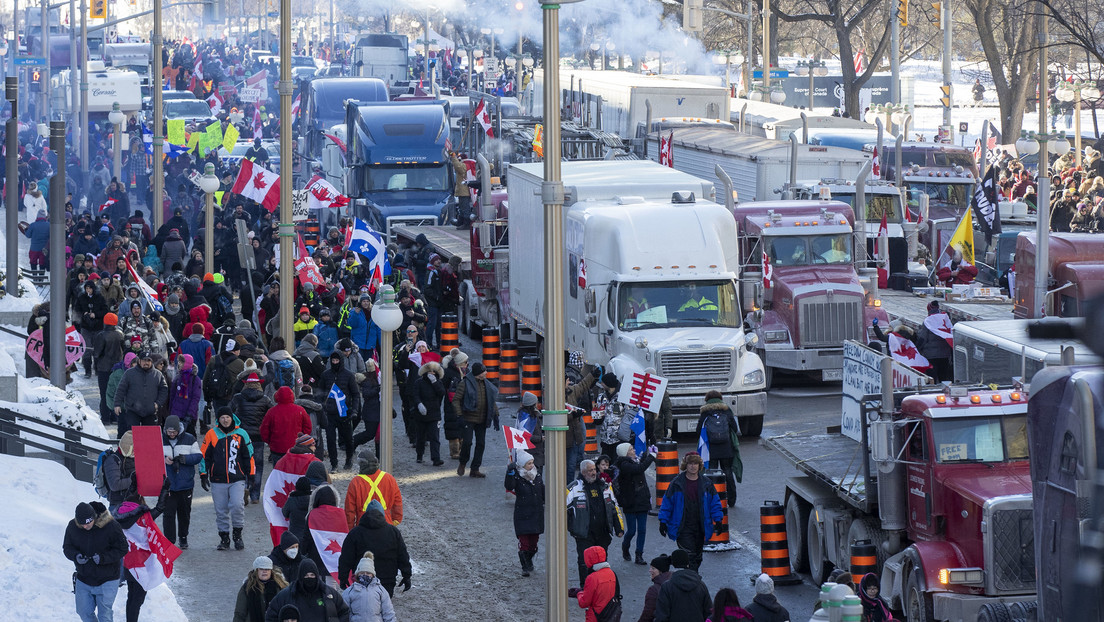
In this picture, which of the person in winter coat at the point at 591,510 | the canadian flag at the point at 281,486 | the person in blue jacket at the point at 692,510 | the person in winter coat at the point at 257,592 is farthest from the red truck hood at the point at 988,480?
the canadian flag at the point at 281,486

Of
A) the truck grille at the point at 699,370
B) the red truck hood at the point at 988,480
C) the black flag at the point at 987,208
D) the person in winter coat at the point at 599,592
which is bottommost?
the person in winter coat at the point at 599,592

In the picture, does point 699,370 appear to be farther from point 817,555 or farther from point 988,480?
point 988,480

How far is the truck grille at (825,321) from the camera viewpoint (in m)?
24.6

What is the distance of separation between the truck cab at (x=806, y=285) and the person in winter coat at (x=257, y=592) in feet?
41.4

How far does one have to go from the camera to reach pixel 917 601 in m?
12.8

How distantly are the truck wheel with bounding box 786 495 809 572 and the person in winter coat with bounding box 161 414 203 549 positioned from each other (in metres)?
5.69

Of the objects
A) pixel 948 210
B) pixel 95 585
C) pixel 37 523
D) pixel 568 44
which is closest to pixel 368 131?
pixel 948 210

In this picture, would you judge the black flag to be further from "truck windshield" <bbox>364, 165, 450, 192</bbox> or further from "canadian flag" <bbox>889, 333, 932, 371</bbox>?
"truck windshield" <bbox>364, 165, 450, 192</bbox>

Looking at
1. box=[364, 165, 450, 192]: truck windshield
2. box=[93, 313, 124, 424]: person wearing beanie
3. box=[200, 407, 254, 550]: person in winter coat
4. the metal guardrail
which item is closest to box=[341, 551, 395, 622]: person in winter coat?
box=[200, 407, 254, 550]: person in winter coat

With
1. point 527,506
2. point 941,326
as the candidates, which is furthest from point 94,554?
point 941,326

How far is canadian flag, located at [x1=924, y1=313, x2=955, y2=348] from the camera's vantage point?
22.3 meters

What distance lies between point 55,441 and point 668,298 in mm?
7846

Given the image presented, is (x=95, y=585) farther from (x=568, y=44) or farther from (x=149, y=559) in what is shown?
(x=568, y=44)

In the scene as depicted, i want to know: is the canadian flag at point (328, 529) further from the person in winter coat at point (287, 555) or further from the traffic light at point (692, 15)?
the traffic light at point (692, 15)
